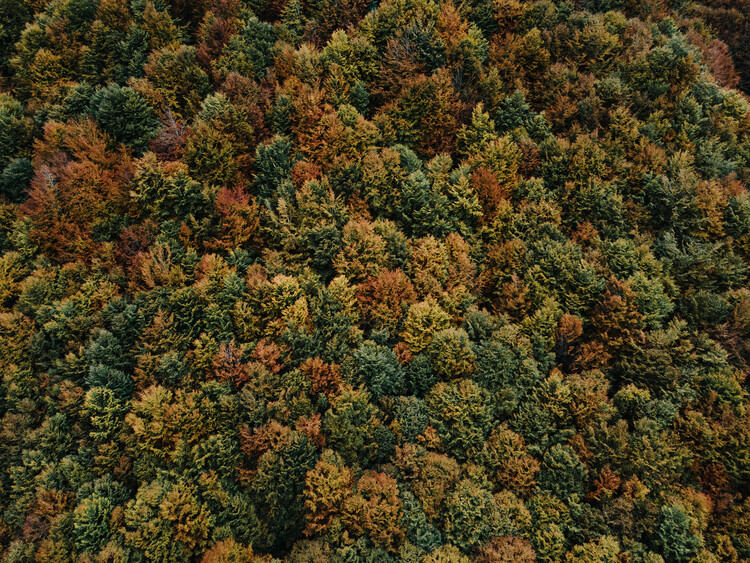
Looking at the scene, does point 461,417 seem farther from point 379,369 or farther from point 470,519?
point 379,369

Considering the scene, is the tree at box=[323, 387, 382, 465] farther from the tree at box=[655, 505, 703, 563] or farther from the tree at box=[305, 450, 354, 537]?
the tree at box=[655, 505, 703, 563]

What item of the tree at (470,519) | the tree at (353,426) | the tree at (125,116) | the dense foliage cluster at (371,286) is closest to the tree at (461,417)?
the dense foliage cluster at (371,286)

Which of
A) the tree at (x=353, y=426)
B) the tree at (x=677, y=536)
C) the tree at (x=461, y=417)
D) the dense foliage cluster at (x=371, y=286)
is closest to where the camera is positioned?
the tree at (x=677, y=536)

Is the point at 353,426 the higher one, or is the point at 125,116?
the point at 125,116

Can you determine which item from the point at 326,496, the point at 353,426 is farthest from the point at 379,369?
the point at 326,496

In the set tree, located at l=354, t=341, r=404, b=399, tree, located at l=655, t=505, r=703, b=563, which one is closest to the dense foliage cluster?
tree, located at l=655, t=505, r=703, b=563

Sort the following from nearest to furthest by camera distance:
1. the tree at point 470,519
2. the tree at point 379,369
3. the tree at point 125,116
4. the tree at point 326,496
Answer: the tree at point 470,519 → the tree at point 326,496 → the tree at point 379,369 → the tree at point 125,116

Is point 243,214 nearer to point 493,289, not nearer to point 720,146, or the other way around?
point 493,289

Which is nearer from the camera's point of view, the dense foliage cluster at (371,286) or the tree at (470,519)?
the tree at (470,519)

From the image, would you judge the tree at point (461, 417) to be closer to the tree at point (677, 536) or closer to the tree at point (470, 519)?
the tree at point (470, 519)
